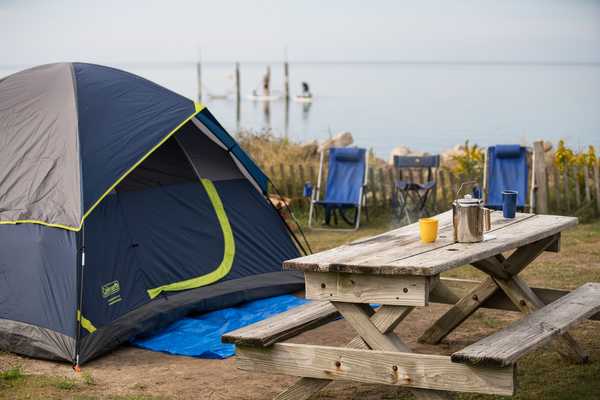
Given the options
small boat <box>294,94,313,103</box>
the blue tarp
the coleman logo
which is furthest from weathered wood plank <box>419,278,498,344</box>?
small boat <box>294,94,313,103</box>

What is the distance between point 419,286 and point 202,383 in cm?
157

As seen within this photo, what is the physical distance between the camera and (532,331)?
3.85 metres

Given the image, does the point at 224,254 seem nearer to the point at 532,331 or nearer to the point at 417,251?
the point at 417,251

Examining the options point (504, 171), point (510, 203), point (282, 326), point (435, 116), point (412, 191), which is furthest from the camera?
point (435, 116)

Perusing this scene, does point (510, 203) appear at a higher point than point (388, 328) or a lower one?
higher

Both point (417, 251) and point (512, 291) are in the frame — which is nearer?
point (417, 251)

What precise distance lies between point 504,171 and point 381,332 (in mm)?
5619

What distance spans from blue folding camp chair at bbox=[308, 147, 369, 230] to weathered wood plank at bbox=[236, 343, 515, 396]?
5380 millimetres

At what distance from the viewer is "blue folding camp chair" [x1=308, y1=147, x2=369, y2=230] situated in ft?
30.5

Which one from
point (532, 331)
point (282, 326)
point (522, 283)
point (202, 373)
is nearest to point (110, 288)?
point (202, 373)

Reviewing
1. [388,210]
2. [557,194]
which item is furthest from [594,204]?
[388,210]

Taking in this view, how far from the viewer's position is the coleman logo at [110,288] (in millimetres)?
5238

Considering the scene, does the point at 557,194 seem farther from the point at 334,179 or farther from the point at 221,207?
the point at 221,207

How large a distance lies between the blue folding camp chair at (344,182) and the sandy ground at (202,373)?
144 inches
